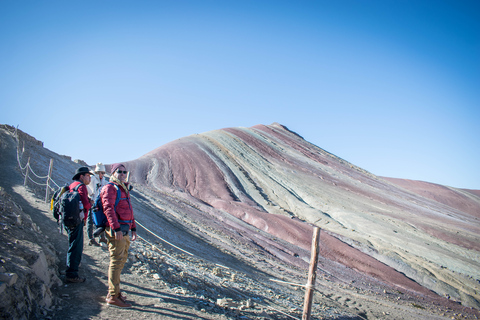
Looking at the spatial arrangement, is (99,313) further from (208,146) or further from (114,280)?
(208,146)

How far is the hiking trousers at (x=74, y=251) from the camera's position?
4.77 m

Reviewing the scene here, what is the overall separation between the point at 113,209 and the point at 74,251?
1.26 metres

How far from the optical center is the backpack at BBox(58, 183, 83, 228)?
4711 mm

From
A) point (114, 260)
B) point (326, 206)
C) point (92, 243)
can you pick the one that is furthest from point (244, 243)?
point (114, 260)

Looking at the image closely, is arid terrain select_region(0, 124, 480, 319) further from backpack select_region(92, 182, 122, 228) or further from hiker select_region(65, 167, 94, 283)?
backpack select_region(92, 182, 122, 228)

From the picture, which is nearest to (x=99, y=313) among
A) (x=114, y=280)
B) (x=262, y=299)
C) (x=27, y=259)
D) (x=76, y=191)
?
(x=114, y=280)

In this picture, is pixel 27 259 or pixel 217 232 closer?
pixel 27 259

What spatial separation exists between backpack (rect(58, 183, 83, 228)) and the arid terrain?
0.61 m

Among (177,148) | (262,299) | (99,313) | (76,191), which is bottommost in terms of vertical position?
(262,299)

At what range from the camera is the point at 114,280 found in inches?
166

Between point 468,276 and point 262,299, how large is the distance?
51.7ft

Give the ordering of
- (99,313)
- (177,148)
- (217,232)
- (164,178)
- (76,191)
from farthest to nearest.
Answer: (177,148) → (164,178) → (217,232) → (76,191) → (99,313)

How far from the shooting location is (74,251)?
4773mm

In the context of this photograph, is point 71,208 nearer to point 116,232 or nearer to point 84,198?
point 84,198
